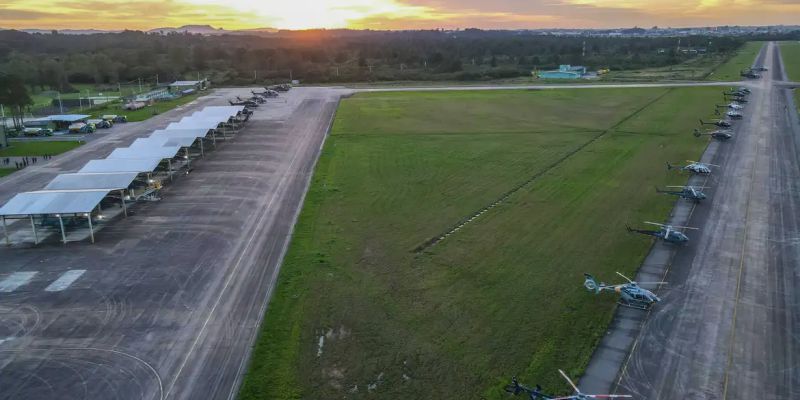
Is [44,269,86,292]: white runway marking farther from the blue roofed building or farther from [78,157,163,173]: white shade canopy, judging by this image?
the blue roofed building

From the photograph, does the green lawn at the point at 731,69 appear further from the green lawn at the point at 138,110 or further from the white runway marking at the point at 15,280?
the white runway marking at the point at 15,280

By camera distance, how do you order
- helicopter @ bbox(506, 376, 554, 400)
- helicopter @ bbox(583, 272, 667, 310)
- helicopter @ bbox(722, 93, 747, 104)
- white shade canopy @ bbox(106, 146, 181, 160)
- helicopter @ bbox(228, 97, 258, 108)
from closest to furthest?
helicopter @ bbox(506, 376, 554, 400)
helicopter @ bbox(583, 272, 667, 310)
white shade canopy @ bbox(106, 146, 181, 160)
helicopter @ bbox(722, 93, 747, 104)
helicopter @ bbox(228, 97, 258, 108)

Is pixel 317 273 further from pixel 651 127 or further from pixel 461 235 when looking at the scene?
pixel 651 127

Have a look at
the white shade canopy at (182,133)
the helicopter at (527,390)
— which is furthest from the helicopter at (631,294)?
the white shade canopy at (182,133)

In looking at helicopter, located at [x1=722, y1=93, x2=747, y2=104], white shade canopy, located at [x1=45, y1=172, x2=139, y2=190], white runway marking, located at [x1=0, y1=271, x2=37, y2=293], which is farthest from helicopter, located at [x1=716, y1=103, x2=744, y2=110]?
white runway marking, located at [x1=0, y1=271, x2=37, y2=293]

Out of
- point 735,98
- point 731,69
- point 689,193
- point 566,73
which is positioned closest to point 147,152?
point 689,193

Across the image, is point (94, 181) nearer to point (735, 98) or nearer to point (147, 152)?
point (147, 152)
